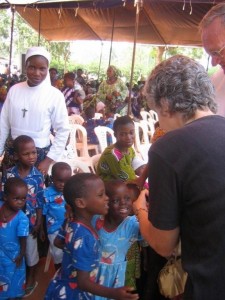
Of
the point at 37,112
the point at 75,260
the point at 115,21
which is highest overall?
the point at 115,21

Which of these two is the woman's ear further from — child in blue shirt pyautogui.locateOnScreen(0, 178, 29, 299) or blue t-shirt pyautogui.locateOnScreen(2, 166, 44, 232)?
blue t-shirt pyautogui.locateOnScreen(2, 166, 44, 232)

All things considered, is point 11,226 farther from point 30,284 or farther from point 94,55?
point 94,55

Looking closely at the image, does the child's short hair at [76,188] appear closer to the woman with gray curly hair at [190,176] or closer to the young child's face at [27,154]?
the woman with gray curly hair at [190,176]

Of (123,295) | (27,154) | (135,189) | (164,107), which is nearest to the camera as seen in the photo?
(164,107)

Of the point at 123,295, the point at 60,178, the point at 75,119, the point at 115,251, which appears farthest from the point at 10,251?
the point at 75,119

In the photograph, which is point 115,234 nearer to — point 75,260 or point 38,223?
point 75,260

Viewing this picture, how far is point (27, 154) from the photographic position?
290 cm

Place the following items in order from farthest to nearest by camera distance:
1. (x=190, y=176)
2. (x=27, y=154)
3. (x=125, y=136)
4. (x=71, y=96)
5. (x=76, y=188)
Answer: (x=71, y=96) → (x=125, y=136) → (x=27, y=154) → (x=76, y=188) → (x=190, y=176)

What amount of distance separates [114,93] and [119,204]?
18.7 ft

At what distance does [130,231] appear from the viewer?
2170 mm

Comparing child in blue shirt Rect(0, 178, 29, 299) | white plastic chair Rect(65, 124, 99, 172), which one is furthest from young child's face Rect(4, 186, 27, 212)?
white plastic chair Rect(65, 124, 99, 172)

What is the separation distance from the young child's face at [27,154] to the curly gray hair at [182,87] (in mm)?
1712

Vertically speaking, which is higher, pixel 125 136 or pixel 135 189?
pixel 125 136

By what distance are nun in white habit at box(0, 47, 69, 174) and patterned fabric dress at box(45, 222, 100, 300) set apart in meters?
1.33
